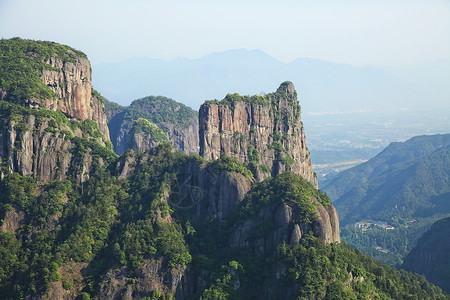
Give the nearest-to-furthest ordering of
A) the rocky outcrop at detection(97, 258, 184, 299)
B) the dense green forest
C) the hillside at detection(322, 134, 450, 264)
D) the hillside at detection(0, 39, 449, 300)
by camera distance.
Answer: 1. the dense green forest
2. the hillside at detection(0, 39, 449, 300)
3. the rocky outcrop at detection(97, 258, 184, 299)
4. the hillside at detection(322, 134, 450, 264)

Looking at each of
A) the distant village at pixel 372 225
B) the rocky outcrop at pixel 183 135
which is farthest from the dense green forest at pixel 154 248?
the rocky outcrop at pixel 183 135

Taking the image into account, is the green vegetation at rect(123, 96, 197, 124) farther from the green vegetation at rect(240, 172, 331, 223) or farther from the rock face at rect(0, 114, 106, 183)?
the green vegetation at rect(240, 172, 331, 223)

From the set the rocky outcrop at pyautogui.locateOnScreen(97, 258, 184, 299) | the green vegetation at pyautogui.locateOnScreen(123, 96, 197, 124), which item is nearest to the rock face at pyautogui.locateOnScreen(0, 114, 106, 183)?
the rocky outcrop at pyautogui.locateOnScreen(97, 258, 184, 299)

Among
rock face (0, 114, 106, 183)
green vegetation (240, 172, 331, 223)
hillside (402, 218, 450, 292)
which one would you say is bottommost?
hillside (402, 218, 450, 292)

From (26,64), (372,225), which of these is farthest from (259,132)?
(372,225)

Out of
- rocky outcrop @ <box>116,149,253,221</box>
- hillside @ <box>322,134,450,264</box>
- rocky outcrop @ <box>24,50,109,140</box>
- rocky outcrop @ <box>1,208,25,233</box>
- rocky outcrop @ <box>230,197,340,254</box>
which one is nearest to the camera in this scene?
rocky outcrop @ <box>230,197,340,254</box>

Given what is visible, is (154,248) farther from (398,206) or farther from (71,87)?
(398,206)

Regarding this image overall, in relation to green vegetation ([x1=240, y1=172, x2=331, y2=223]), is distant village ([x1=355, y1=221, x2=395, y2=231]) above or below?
below
